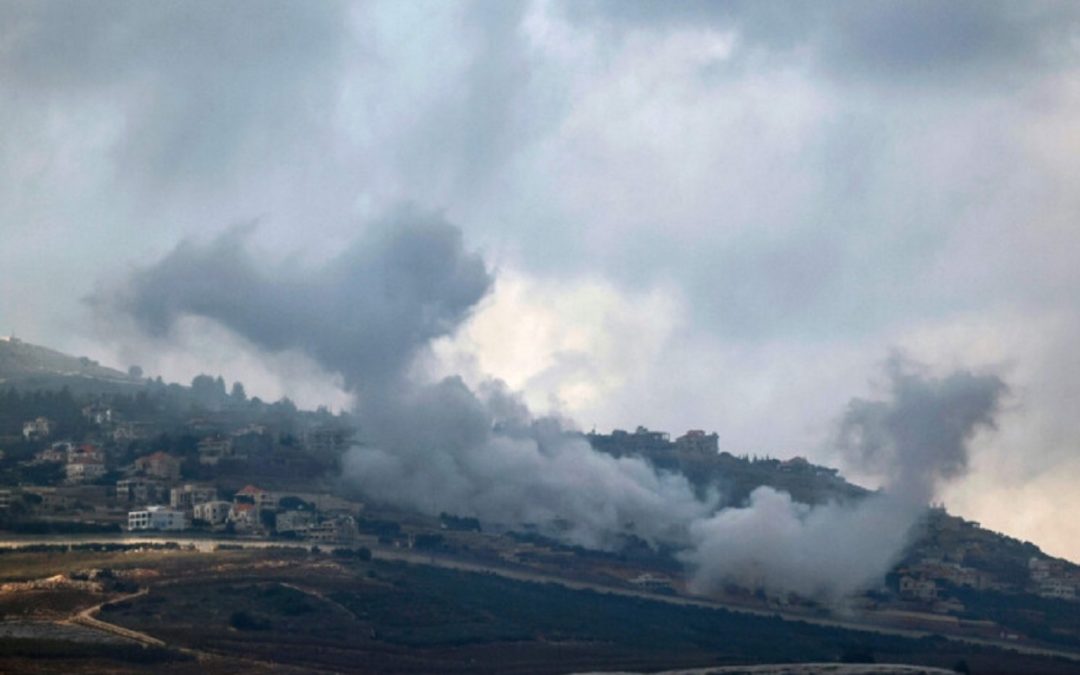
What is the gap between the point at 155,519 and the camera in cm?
16825

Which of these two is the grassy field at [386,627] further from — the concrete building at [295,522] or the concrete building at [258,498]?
the concrete building at [258,498]

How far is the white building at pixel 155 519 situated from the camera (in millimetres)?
166500

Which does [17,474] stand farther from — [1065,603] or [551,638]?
[1065,603]

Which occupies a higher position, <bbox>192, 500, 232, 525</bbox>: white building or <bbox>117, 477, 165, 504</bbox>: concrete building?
<bbox>117, 477, 165, 504</bbox>: concrete building

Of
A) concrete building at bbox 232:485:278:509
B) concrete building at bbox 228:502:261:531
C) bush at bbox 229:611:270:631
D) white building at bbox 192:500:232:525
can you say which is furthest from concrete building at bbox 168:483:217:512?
bush at bbox 229:611:270:631

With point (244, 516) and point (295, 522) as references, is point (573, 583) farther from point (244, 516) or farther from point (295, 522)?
point (244, 516)

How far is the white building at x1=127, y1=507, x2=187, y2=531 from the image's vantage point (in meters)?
166

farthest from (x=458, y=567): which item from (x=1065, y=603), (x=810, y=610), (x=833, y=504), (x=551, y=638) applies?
(x=1065, y=603)

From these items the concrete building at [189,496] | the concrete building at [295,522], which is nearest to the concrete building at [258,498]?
the concrete building at [189,496]

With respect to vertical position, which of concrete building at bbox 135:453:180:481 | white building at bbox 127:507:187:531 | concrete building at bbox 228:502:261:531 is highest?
concrete building at bbox 135:453:180:481

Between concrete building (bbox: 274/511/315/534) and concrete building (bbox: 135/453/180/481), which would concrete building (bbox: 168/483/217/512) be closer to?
concrete building (bbox: 135/453/180/481)

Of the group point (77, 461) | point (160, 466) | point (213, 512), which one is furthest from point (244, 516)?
point (77, 461)

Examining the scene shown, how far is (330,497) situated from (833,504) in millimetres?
50242

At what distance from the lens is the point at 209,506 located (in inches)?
7008
